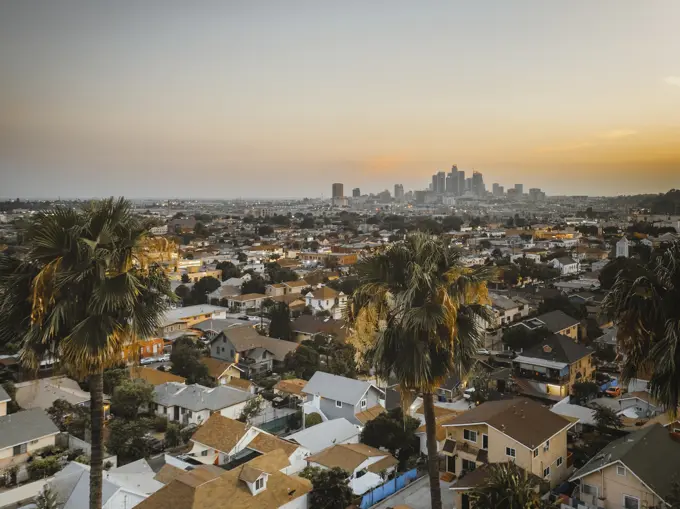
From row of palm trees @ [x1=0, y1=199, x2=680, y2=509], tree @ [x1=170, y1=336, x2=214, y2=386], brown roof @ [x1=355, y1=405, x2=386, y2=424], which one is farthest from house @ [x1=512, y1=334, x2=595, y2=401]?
row of palm trees @ [x1=0, y1=199, x2=680, y2=509]

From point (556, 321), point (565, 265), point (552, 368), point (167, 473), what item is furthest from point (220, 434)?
point (565, 265)

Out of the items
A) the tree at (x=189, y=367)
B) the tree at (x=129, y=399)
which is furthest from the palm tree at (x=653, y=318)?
the tree at (x=189, y=367)

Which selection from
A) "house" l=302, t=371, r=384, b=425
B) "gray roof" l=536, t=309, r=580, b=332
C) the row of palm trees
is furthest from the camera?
"gray roof" l=536, t=309, r=580, b=332

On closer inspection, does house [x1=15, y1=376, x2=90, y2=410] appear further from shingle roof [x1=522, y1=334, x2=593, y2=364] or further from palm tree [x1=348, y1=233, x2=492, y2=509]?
shingle roof [x1=522, y1=334, x2=593, y2=364]

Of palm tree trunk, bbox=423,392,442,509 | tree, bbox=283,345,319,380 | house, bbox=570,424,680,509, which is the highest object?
palm tree trunk, bbox=423,392,442,509

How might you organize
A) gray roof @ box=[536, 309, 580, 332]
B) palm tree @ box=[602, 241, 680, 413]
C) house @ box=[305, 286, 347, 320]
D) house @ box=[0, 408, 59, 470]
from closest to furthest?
palm tree @ box=[602, 241, 680, 413] < house @ box=[0, 408, 59, 470] < gray roof @ box=[536, 309, 580, 332] < house @ box=[305, 286, 347, 320]

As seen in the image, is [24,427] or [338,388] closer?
[24,427]

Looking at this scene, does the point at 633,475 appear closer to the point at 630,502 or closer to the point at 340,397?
the point at 630,502
